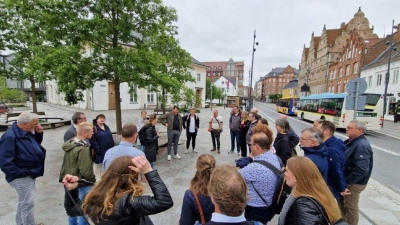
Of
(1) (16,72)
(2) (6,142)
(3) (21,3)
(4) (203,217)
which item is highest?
(3) (21,3)

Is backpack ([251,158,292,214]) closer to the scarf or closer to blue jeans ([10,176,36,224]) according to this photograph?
the scarf

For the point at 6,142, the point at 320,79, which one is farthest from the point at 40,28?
the point at 320,79

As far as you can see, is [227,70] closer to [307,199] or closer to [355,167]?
[355,167]

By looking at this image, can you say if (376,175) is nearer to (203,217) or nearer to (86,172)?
(203,217)

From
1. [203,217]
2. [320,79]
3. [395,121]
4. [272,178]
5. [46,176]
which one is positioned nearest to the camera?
[203,217]

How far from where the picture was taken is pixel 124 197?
1.46m

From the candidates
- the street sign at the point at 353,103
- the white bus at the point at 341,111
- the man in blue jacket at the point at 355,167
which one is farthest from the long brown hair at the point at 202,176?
the white bus at the point at 341,111

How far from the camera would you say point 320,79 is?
4644cm

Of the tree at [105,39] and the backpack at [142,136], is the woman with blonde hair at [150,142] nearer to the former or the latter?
the backpack at [142,136]

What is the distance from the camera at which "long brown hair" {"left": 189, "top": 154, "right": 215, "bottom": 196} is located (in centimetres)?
189

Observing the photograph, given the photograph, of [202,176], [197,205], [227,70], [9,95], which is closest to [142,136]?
[202,176]

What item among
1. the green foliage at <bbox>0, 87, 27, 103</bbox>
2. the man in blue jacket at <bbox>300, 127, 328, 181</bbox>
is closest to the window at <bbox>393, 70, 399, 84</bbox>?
the man in blue jacket at <bbox>300, 127, 328, 181</bbox>

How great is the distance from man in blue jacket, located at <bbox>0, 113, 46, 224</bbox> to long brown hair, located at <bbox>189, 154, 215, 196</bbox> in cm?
249

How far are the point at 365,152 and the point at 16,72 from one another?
681 inches
